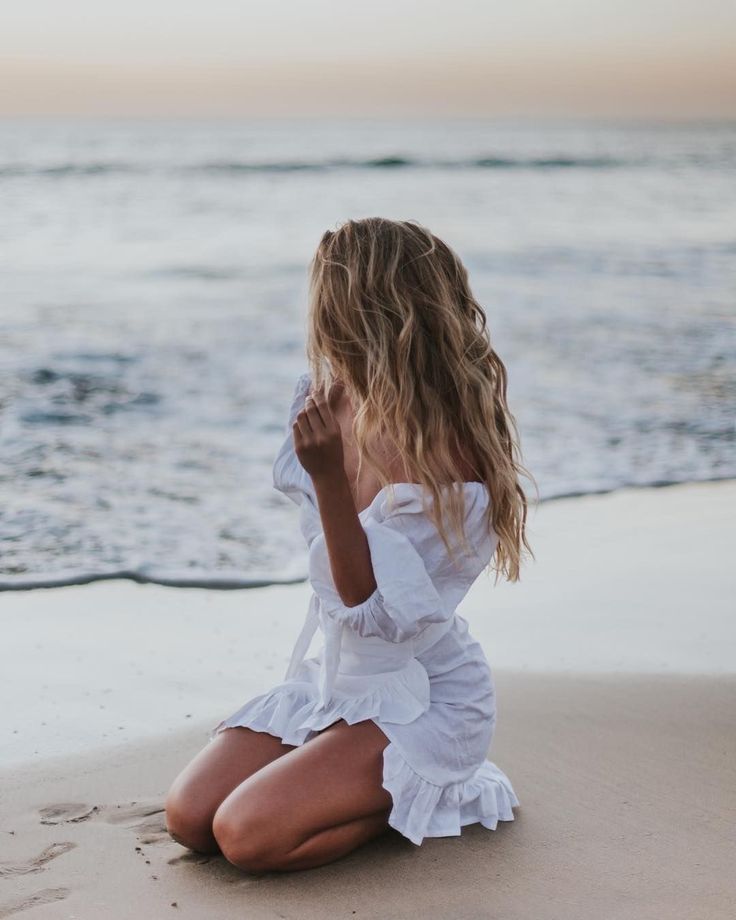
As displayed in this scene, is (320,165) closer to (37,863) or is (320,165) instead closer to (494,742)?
(494,742)

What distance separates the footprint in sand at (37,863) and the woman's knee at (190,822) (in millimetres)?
265

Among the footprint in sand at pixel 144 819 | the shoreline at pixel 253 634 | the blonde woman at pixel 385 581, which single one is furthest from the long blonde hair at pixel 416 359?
the shoreline at pixel 253 634

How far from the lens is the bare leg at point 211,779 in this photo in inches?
109

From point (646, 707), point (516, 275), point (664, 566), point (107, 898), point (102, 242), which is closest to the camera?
point (107, 898)

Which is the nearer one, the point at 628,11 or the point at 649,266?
the point at 649,266

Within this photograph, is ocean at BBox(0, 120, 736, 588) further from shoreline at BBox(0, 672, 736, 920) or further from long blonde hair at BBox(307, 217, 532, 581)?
long blonde hair at BBox(307, 217, 532, 581)

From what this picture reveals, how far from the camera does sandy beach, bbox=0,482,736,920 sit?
2.59 metres

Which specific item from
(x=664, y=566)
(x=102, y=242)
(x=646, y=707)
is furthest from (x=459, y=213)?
(x=646, y=707)

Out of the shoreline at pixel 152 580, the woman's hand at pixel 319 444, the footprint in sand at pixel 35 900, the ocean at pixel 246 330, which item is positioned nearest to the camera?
the footprint in sand at pixel 35 900

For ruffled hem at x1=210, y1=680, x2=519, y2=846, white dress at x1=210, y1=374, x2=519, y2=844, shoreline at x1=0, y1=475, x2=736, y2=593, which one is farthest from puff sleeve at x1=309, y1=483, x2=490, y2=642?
shoreline at x1=0, y1=475, x2=736, y2=593

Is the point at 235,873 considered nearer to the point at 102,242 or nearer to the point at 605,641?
the point at 605,641

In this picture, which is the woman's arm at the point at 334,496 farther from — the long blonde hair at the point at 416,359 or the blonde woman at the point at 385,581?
the long blonde hair at the point at 416,359

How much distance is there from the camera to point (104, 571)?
539cm

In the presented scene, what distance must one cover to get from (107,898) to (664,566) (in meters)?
3.48
